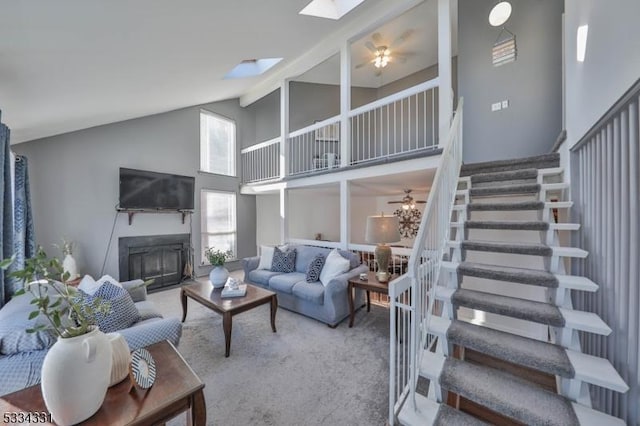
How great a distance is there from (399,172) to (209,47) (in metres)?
2.83

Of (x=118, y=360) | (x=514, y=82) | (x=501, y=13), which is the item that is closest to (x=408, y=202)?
(x=514, y=82)

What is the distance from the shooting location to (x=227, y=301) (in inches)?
Result: 112

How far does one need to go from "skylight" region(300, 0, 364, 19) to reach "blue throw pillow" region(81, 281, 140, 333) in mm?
3899

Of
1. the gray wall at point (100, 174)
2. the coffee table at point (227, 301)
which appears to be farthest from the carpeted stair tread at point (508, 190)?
the gray wall at point (100, 174)

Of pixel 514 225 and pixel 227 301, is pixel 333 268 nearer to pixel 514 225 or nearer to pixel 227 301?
pixel 227 301

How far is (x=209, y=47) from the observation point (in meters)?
2.90

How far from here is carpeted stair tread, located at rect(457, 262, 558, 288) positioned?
1821 millimetres

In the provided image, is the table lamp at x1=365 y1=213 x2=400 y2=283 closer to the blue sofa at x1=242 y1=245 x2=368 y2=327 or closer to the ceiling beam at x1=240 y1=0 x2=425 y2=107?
the blue sofa at x1=242 y1=245 x2=368 y2=327

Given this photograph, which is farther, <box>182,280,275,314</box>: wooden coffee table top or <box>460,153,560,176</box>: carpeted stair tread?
<box>460,153,560,176</box>: carpeted stair tread

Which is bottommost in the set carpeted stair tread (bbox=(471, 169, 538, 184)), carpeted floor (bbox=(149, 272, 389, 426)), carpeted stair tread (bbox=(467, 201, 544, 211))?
carpeted floor (bbox=(149, 272, 389, 426))

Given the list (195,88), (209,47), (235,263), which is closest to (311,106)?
(195,88)

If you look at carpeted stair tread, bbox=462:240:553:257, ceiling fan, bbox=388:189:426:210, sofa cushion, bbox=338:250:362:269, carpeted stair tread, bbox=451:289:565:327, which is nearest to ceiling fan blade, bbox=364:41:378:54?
ceiling fan, bbox=388:189:426:210

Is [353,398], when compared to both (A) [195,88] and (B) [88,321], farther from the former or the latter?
(A) [195,88]

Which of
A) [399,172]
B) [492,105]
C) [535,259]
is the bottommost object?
[535,259]
